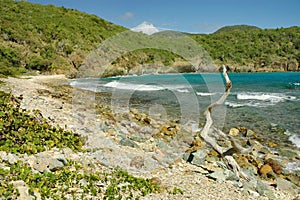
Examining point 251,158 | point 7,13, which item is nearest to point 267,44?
point 7,13

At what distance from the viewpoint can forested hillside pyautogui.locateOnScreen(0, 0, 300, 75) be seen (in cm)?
5158

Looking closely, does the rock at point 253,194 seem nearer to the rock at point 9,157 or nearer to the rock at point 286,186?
the rock at point 286,186

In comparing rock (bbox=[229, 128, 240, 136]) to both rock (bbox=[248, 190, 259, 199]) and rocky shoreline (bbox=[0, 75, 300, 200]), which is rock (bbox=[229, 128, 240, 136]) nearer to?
rocky shoreline (bbox=[0, 75, 300, 200])

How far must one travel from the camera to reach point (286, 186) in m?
7.56

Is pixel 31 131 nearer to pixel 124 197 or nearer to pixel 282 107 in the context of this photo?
pixel 124 197

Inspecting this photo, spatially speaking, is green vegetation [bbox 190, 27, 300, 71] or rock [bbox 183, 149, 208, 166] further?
green vegetation [bbox 190, 27, 300, 71]

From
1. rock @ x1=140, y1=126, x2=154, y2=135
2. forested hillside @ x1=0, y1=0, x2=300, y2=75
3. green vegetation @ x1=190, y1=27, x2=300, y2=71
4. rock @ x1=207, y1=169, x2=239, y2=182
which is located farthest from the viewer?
green vegetation @ x1=190, y1=27, x2=300, y2=71

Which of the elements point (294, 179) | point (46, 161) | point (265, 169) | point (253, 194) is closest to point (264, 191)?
point (253, 194)

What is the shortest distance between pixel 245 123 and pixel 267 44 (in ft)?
431

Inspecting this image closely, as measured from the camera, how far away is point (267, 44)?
432 ft

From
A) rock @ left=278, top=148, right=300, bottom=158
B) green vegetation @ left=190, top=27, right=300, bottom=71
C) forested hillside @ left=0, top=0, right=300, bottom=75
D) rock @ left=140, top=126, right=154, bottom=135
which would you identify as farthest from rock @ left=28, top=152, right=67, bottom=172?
green vegetation @ left=190, top=27, right=300, bottom=71

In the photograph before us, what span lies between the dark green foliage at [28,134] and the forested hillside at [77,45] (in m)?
25.1

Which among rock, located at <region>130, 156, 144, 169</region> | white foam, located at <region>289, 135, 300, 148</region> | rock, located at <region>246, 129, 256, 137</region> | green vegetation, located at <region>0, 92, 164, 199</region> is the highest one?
green vegetation, located at <region>0, 92, 164, 199</region>

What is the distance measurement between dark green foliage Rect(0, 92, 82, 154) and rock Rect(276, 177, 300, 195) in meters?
5.90
